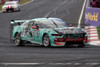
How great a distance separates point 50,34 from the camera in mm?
14133

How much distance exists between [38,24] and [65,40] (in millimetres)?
1655

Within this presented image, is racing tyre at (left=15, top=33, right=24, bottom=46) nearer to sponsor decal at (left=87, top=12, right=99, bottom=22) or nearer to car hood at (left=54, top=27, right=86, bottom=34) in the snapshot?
car hood at (left=54, top=27, right=86, bottom=34)

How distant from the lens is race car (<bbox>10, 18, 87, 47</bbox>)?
46.2 ft

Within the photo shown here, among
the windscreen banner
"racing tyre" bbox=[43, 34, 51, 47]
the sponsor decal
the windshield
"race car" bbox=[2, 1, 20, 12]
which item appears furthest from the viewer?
"race car" bbox=[2, 1, 20, 12]

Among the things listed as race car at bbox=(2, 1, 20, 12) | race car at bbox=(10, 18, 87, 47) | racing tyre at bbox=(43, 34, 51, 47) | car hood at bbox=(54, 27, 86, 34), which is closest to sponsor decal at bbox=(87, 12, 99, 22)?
race car at bbox=(10, 18, 87, 47)

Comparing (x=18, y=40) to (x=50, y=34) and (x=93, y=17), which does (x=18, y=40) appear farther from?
(x=93, y=17)

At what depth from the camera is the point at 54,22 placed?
1520 cm

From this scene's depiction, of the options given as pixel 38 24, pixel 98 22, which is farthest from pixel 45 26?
pixel 98 22

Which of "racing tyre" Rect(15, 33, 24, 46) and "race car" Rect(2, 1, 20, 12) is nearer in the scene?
"racing tyre" Rect(15, 33, 24, 46)

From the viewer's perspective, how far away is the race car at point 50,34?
46.2 feet

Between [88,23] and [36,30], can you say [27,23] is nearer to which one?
[36,30]

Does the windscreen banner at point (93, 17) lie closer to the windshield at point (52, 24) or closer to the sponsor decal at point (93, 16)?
the sponsor decal at point (93, 16)

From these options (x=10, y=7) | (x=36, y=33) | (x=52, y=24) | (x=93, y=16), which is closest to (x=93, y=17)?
(x=93, y=16)

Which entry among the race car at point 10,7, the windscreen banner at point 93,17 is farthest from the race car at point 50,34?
the race car at point 10,7
